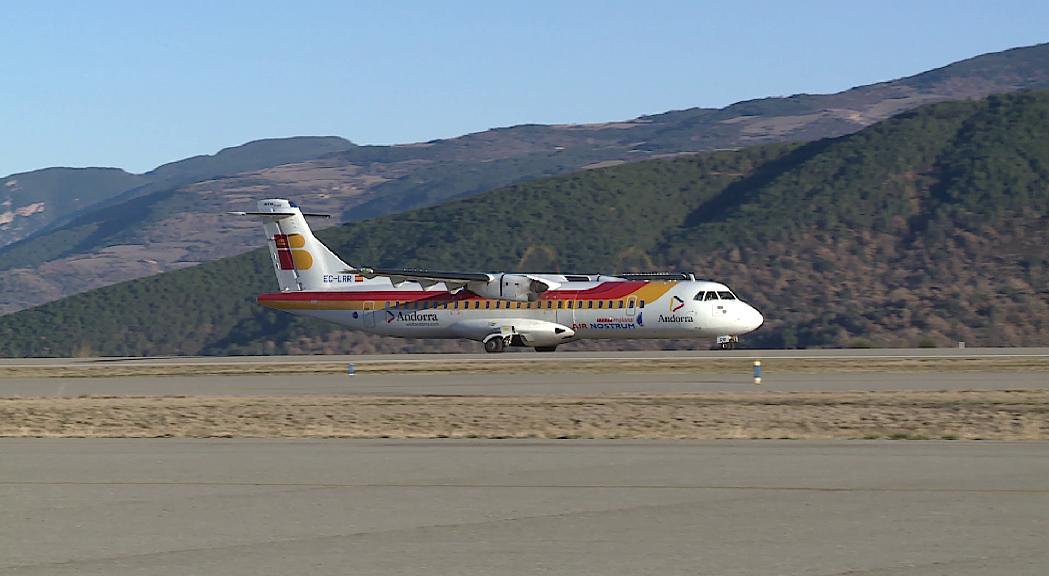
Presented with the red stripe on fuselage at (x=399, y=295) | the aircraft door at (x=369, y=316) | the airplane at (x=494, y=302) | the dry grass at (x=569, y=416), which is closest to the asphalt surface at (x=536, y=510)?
the dry grass at (x=569, y=416)

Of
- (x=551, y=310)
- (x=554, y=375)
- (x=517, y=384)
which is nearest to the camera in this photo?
(x=517, y=384)

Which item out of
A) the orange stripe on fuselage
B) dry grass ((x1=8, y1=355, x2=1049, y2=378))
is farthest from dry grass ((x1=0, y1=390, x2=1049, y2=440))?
the orange stripe on fuselage

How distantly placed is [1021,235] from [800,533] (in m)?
89.1

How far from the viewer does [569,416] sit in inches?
957

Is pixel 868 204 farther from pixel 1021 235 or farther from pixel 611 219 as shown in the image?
pixel 611 219

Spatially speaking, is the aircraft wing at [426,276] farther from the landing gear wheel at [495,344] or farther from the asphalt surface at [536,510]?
the asphalt surface at [536,510]

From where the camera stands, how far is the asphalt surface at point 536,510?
10.0 meters

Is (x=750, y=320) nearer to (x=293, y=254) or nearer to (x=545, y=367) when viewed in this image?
(x=545, y=367)

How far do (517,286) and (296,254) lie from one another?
31.9ft

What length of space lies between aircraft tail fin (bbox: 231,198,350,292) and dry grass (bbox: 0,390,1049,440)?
25959mm

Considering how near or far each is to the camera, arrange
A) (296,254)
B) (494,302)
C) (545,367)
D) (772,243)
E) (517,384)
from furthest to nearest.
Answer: (772,243) < (296,254) < (494,302) < (545,367) < (517,384)

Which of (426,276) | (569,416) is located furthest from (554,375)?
(426,276)

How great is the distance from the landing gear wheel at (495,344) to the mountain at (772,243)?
28095 millimetres

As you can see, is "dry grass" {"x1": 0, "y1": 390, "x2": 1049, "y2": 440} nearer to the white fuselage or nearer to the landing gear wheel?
the white fuselage
